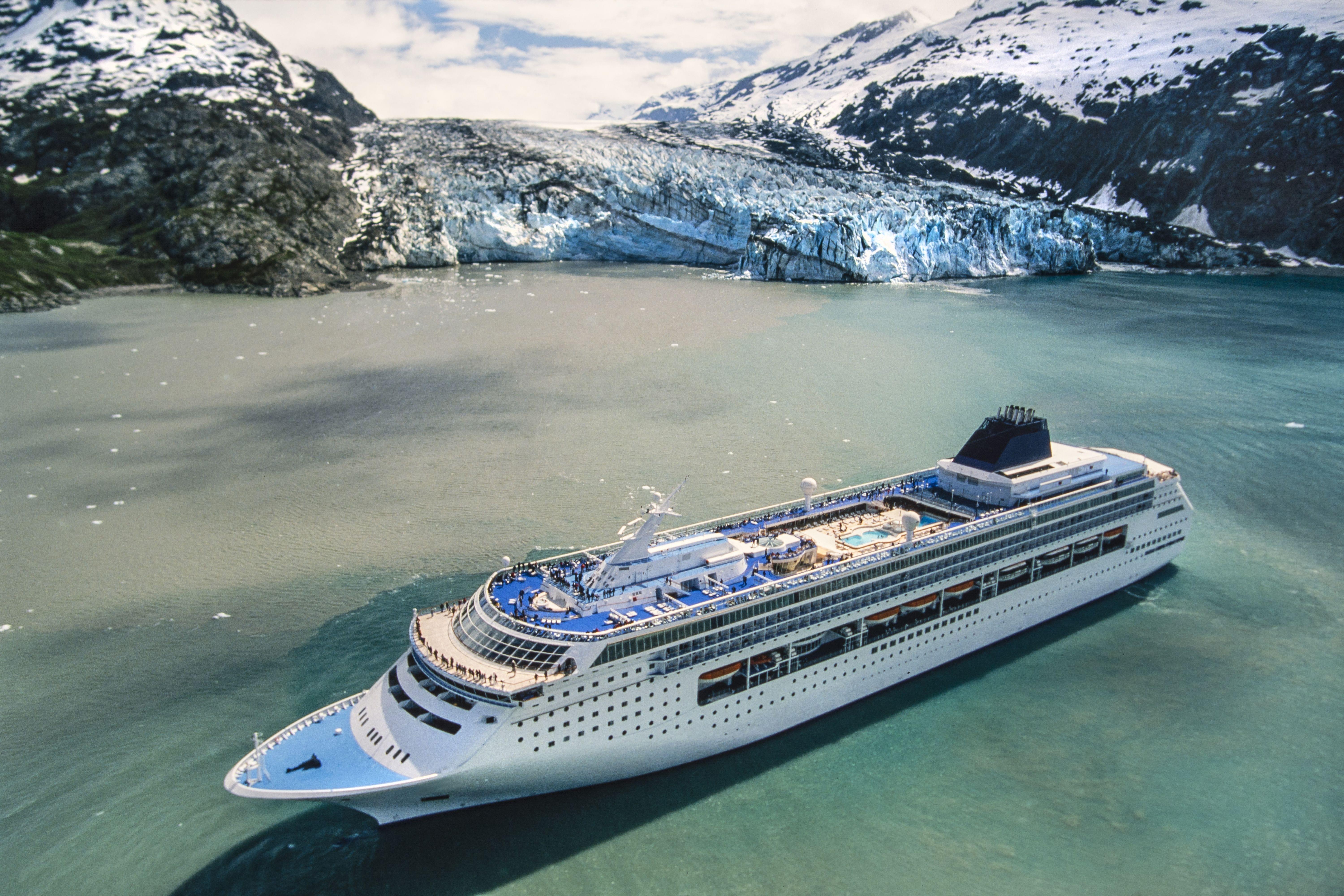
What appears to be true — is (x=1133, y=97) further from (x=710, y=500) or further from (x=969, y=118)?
(x=710, y=500)

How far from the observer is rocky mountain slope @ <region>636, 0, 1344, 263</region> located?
9200 centimetres

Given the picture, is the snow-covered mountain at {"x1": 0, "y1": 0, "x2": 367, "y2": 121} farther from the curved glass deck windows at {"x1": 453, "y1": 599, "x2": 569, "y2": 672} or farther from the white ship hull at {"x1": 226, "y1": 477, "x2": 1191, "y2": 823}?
the white ship hull at {"x1": 226, "y1": 477, "x2": 1191, "y2": 823}

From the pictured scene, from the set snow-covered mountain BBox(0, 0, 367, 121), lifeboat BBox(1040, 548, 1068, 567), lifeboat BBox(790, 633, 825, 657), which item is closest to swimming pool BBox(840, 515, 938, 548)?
lifeboat BBox(790, 633, 825, 657)

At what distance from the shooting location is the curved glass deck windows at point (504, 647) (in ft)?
47.2

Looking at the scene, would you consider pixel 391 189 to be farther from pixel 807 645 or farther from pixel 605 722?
pixel 605 722

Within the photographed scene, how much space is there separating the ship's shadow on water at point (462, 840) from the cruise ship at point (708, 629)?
289mm

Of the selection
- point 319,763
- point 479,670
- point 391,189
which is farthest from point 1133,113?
point 319,763

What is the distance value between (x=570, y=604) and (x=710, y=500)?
1148 centimetres

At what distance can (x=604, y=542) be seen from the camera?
2439cm

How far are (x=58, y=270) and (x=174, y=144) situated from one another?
2173 centimetres

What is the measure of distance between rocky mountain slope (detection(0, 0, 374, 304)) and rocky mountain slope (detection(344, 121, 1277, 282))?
6387 mm

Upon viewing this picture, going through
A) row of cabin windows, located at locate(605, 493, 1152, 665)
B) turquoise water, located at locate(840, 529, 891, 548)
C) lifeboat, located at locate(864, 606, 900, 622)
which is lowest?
lifeboat, located at locate(864, 606, 900, 622)

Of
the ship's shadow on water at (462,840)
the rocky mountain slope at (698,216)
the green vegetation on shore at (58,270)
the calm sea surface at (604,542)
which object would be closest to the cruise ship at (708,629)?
the ship's shadow on water at (462,840)

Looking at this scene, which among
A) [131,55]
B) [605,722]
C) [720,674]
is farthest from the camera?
[131,55]
